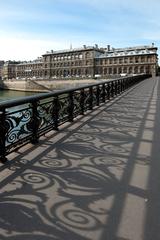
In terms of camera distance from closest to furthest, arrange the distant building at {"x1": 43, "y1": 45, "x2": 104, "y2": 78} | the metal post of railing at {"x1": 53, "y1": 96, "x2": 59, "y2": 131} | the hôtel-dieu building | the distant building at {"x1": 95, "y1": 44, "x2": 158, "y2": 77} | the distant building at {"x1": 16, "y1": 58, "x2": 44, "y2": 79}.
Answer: the metal post of railing at {"x1": 53, "y1": 96, "x2": 59, "y2": 131} → the distant building at {"x1": 95, "y1": 44, "x2": 158, "y2": 77} → the hôtel-dieu building → the distant building at {"x1": 43, "y1": 45, "x2": 104, "y2": 78} → the distant building at {"x1": 16, "y1": 58, "x2": 44, "y2": 79}

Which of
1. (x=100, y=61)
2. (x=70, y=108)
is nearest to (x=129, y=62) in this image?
(x=100, y=61)

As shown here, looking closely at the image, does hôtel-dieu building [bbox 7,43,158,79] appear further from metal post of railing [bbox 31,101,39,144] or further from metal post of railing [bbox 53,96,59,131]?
metal post of railing [bbox 31,101,39,144]

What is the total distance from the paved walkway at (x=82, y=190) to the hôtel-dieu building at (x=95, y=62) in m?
91.4

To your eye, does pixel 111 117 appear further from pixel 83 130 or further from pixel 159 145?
pixel 159 145

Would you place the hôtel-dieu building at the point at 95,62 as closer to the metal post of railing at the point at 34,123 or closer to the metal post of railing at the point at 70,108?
the metal post of railing at the point at 70,108

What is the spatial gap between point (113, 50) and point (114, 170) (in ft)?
439

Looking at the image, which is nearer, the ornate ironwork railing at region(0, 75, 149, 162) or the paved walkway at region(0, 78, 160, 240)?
the paved walkway at region(0, 78, 160, 240)

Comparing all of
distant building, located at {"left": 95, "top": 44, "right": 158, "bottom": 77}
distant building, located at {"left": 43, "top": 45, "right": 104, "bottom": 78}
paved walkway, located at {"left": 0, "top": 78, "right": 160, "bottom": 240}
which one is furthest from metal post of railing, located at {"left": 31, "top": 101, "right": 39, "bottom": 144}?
distant building, located at {"left": 43, "top": 45, "right": 104, "bottom": 78}

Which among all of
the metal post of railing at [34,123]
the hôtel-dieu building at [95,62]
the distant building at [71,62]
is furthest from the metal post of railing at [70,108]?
the distant building at [71,62]

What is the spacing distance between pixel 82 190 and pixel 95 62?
397 feet

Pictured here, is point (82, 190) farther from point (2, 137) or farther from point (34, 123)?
point (34, 123)

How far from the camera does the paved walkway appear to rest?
270 centimetres

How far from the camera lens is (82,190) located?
3541mm

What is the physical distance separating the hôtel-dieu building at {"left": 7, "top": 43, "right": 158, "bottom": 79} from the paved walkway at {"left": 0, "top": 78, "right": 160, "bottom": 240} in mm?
91386
